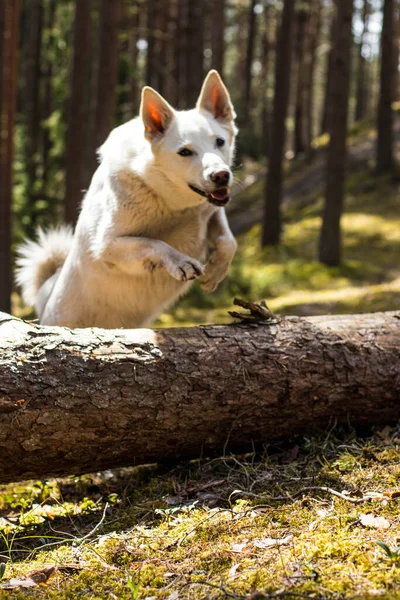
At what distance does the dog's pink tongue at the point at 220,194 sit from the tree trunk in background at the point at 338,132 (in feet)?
28.8

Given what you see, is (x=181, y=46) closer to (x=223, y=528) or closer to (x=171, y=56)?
(x=171, y=56)

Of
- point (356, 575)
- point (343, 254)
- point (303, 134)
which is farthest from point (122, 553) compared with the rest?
point (303, 134)

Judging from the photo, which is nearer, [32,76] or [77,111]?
[77,111]

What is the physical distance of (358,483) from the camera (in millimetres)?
3561

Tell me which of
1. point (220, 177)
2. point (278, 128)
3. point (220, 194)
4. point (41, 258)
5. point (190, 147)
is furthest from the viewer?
point (278, 128)

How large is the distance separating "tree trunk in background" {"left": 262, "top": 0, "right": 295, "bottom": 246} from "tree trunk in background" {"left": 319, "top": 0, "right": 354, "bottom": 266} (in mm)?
1980

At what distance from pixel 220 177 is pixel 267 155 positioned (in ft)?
47.2

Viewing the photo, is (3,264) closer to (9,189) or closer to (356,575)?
(9,189)

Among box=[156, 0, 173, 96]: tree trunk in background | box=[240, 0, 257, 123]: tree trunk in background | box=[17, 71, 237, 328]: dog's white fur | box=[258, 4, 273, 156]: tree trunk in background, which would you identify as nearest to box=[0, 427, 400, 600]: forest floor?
box=[17, 71, 237, 328]: dog's white fur

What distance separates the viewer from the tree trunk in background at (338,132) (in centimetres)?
1221

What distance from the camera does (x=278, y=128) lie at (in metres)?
14.8

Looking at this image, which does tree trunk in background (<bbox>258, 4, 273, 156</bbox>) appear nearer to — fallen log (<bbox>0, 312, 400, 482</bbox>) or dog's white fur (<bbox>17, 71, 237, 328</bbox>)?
dog's white fur (<bbox>17, 71, 237, 328</bbox>)

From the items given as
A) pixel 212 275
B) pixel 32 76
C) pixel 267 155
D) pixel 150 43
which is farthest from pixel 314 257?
pixel 150 43

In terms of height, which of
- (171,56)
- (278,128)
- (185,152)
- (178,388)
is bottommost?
(178,388)
